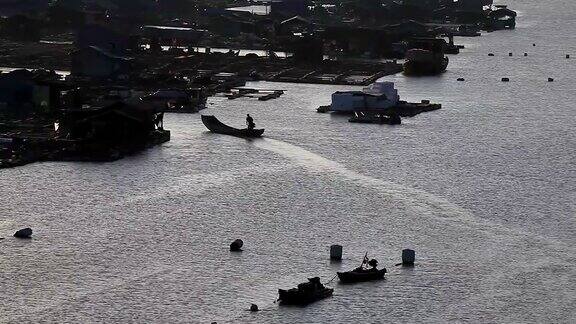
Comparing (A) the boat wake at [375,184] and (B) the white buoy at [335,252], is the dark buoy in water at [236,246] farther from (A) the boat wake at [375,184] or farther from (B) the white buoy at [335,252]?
(A) the boat wake at [375,184]

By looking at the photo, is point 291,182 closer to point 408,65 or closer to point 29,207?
point 29,207

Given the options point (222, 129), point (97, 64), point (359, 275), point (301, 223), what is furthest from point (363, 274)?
point (97, 64)

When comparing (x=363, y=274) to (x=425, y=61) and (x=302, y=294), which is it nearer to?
(x=302, y=294)

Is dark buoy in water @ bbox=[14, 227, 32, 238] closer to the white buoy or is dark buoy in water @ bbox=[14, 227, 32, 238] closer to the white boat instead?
the white buoy

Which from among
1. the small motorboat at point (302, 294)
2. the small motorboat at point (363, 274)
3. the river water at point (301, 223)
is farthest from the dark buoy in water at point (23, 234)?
the small motorboat at point (363, 274)

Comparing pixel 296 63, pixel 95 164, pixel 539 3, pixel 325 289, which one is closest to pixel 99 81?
pixel 296 63
